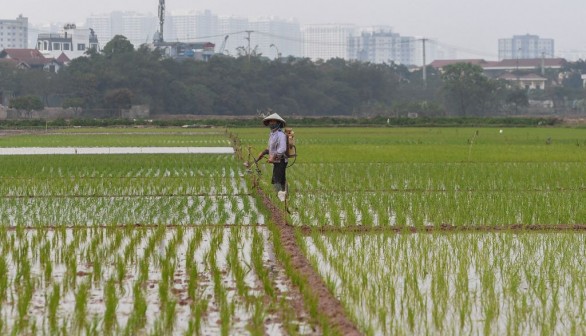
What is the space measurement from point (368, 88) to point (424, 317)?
233ft

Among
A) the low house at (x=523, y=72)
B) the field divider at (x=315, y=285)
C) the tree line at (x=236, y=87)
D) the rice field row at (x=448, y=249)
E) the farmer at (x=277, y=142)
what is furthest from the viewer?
the low house at (x=523, y=72)

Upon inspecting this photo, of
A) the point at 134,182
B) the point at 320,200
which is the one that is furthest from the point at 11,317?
the point at 134,182

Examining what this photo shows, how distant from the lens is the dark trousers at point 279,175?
1156 cm

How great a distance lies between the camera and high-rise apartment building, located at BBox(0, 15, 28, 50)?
18125cm

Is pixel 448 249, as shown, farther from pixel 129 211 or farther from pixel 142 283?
pixel 129 211

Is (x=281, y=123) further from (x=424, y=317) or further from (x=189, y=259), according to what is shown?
(x=424, y=317)

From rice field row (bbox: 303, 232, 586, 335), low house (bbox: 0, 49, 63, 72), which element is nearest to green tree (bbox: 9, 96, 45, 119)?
low house (bbox: 0, 49, 63, 72)

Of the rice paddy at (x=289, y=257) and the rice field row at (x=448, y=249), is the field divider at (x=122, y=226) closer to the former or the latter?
the rice paddy at (x=289, y=257)

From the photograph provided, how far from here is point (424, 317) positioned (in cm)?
618

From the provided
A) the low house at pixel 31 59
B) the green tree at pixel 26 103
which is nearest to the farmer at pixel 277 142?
the green tree at pixel 26 103

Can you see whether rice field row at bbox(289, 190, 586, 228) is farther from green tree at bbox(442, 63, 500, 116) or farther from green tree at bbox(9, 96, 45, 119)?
green tree at bbox(442, 63, 500, 116)

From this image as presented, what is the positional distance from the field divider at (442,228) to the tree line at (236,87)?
166 feet

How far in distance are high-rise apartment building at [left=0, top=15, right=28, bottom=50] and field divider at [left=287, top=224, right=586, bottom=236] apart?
7031 inches

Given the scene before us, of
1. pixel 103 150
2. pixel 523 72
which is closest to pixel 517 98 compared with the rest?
pixel 523 72
